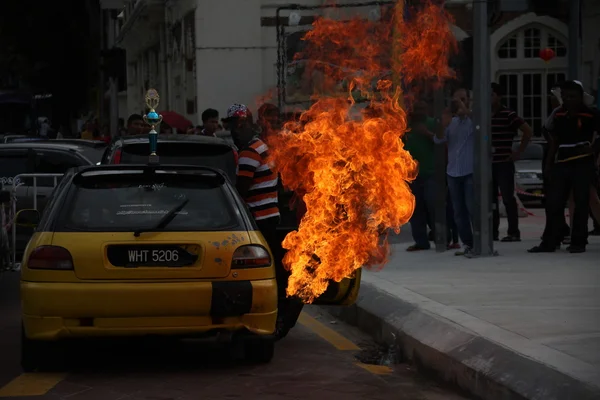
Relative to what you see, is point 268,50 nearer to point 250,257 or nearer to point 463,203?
point 463,203

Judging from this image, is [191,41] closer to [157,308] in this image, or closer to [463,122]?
[463,122]

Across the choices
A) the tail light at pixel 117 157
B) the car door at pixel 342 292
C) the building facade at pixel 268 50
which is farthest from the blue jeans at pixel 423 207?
the building facade at pixel 268 50

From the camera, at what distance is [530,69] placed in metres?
35.4

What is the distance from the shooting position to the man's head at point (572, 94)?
47.6 feet

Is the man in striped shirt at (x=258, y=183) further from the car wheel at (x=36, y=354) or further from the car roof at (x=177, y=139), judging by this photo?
the car wheel at (x=36, y=354)

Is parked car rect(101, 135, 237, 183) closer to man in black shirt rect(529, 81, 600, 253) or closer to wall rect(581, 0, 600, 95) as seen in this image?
man in black shirt rect(529, 81, 600, 253)

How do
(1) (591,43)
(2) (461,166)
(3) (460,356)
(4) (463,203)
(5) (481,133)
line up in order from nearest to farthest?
1. (3) (460,356)
2. (5) (481,133)
3. (2) (461,166)
4. (4) (463,203)
5. (1) (591,43)

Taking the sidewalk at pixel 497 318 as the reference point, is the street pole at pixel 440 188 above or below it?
above

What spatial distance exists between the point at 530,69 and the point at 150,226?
91.4 feet

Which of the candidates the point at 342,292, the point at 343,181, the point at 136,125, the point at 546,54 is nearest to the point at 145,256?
the point at 342,292

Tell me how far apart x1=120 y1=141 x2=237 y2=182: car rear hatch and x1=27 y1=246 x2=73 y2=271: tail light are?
4793 mm

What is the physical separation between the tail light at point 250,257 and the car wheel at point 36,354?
134 cm

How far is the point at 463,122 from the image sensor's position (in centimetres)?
1552

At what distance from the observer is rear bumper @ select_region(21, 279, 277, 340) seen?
8.45m
